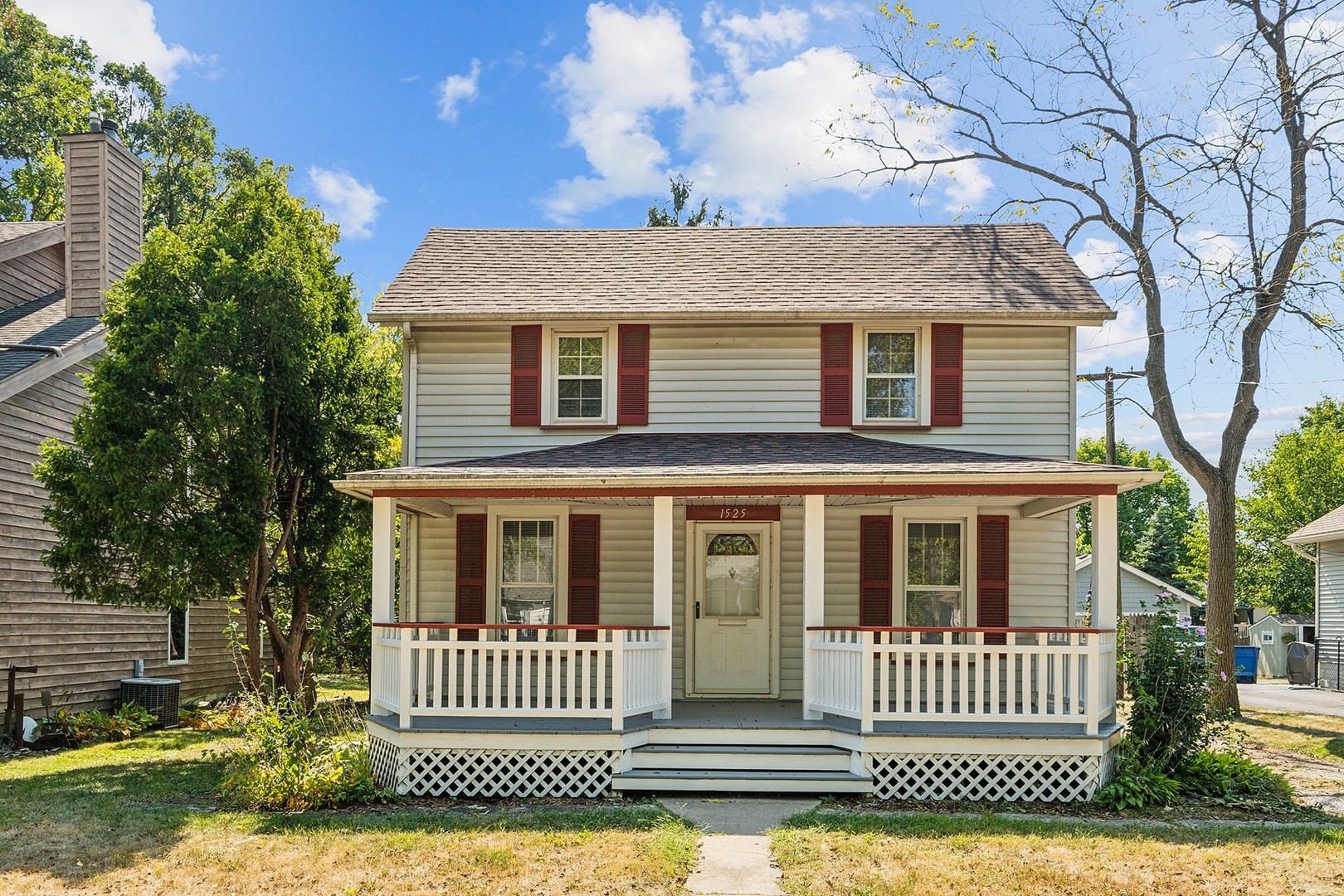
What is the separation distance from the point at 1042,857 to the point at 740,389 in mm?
6501

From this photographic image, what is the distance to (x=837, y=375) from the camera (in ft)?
39.7

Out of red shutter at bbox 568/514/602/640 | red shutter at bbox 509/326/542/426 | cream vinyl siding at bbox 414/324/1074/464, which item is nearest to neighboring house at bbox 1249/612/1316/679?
cream vinyl siding at bbox 414/324/1074/464

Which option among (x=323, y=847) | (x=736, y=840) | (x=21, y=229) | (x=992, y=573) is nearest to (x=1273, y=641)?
(x=992, y=573)

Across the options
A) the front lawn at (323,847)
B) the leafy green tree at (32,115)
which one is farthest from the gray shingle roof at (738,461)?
the leafy green tree at (32,115)

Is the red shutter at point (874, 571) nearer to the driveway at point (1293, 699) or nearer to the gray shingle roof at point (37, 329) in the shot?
the driveway at point (1293, 699)

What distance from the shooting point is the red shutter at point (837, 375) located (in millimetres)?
12039

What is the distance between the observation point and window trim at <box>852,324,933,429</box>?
39.4ft

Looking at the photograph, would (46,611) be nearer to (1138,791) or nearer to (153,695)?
(153,695)

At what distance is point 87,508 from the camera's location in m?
11.1

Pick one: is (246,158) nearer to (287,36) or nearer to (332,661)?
(287,36)

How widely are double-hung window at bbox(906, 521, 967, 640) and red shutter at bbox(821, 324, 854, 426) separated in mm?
1530

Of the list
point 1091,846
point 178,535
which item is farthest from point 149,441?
point 1091,846

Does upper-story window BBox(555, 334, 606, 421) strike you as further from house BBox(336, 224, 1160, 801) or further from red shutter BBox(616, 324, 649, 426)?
red shutter BBox(616, 324, 649, 426)

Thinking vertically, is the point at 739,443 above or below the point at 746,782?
above
